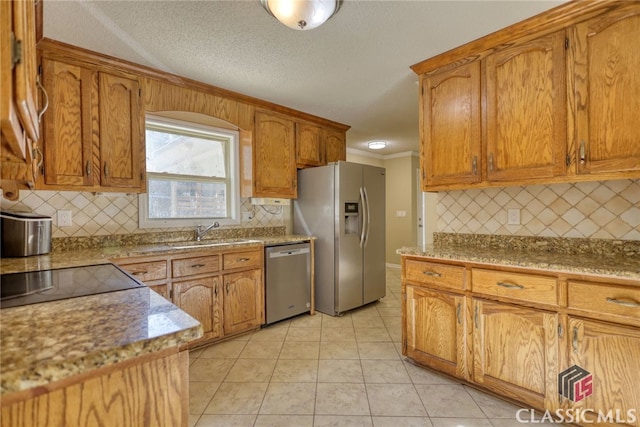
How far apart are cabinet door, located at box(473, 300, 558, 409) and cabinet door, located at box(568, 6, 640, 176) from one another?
2.99 ft

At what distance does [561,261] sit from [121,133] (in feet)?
10.2

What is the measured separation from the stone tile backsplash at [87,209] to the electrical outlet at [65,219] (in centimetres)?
2

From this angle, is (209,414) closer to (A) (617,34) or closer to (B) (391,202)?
(A) (617,34)

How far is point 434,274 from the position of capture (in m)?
2.05

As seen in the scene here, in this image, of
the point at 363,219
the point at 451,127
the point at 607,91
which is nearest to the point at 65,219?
the point at 363,219

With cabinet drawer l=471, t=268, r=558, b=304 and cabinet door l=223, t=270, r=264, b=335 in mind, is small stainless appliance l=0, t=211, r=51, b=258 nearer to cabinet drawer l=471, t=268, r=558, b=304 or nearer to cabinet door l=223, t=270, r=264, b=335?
cabinet door l=223, t=270, r=264, b=335

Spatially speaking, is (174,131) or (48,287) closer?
(48,287)

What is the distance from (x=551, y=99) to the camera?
5.96 ft

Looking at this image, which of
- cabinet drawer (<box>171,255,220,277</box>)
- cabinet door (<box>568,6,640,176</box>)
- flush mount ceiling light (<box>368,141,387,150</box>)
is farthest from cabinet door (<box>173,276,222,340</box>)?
flush mount ceiling light (<box>368,141,387,150</box>)

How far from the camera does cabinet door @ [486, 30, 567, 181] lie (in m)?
1.80

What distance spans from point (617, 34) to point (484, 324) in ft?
5.76

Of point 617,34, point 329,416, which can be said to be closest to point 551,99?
point 617,34

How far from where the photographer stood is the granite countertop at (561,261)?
144 centimetres

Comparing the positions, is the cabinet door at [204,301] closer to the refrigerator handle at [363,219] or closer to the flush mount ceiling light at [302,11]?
the refrigerator handle at [363,219]
